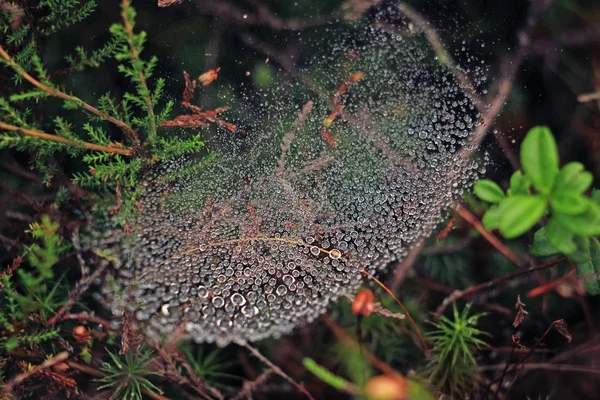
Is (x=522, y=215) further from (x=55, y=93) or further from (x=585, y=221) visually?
(x=55, y=93)

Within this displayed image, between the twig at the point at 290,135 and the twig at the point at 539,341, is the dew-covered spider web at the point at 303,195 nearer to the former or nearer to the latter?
the twig at the point at 290,135

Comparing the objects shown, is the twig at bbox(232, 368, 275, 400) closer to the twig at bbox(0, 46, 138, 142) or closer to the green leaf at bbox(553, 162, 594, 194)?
the twig at bbox(0, 46, 138, 142)

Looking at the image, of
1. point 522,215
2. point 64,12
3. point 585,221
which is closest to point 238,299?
point 522,215

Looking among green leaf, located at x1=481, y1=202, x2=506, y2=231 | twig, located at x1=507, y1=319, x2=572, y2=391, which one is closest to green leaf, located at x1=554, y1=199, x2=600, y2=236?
green leaf, located at x1=481, y1=202, x2=506, y2=231

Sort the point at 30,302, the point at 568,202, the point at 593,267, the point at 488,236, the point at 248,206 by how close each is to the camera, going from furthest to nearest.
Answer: the point at 488,236, the point at 248,206, the point at 593,267, the point at 30,302, the point at 568,202

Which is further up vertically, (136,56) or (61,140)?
(136,56)

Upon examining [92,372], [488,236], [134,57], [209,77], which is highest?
[134,57]

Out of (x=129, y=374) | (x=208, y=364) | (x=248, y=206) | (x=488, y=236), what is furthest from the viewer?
(x=488, y=236)
